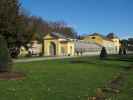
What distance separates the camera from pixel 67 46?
9138cm

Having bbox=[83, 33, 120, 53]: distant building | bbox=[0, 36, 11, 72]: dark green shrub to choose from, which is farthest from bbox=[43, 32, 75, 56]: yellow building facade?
bbox=[0, 36, 11, 72]: dark green shrub

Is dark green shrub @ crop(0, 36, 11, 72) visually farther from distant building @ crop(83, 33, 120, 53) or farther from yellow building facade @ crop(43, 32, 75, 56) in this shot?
distant building @ crop(83, 33, 120, 53)

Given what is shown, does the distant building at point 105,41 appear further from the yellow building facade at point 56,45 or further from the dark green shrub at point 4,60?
the dark green shrub at point 4,60

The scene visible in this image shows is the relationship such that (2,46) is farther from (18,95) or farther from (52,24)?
(52,24)

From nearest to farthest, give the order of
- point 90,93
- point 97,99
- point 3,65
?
point 97,99, point 90,93, point 3,65

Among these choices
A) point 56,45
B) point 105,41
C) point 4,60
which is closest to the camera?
point 4,60

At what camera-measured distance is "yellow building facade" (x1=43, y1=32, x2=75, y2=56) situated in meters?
91.0

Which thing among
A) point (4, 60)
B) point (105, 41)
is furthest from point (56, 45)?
point (4, 60)

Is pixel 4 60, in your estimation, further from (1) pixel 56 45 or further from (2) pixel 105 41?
(2) pixel 105 41

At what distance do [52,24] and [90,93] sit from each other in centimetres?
13333

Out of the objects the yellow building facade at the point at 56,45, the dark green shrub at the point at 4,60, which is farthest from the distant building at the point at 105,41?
the dark green shrub at the point at 4,60

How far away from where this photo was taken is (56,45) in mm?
91000

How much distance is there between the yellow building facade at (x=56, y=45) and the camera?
299 ft

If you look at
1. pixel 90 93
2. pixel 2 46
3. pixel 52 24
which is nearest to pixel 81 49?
pixel 52 24
